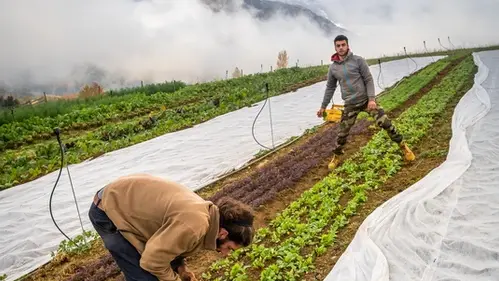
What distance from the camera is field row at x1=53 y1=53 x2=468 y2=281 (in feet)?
14.2

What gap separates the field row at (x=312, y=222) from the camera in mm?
4312

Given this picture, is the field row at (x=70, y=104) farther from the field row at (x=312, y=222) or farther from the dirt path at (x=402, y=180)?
the dirt path at (x=402, y=180)

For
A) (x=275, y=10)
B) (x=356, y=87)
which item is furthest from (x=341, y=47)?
(x=275, y=10)

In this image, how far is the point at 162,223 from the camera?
2.44 metres

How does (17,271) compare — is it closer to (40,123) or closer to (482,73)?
(40,123)

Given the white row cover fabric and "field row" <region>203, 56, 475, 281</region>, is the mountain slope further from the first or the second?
"field row" <region>203, 56, 475, 281</region>

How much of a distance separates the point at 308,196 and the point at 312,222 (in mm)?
950

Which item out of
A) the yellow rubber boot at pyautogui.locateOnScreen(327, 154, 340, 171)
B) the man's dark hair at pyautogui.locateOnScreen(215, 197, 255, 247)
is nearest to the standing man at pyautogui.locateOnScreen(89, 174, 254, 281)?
the man's dark hair at pyautogui.locateOnScreen(215, 197, 255, 247)

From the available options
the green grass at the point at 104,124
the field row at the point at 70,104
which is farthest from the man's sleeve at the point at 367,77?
the field row at the point at 70,104

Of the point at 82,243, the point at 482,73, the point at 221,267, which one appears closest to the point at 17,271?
the point at 82,243

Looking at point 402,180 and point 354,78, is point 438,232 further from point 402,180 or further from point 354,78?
point 354,78

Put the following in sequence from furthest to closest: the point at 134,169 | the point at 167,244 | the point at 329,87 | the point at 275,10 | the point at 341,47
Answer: the point at 275,10, the point at 134,169, the point at 329,87, the point at 341,47, the point at 167,244

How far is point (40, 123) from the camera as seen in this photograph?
1359 cm

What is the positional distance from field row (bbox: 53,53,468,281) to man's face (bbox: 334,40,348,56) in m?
1.92
